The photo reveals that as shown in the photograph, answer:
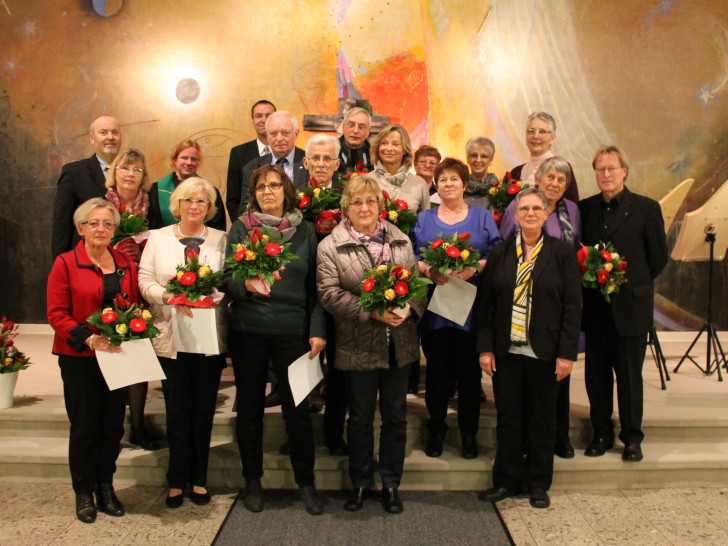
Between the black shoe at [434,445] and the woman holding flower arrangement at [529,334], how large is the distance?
0.41 m

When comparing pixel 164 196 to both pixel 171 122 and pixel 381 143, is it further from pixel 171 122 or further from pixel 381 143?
pixel 171 122

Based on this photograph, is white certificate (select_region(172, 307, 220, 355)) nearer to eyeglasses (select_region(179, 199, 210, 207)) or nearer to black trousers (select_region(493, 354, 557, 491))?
eyeglasses (select_region(179, 199, 210, 207))

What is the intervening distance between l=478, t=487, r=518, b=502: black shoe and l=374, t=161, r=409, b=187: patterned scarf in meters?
1.89

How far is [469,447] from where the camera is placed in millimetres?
3525

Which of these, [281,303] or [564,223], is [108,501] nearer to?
[281,303]

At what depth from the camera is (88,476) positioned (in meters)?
3.04

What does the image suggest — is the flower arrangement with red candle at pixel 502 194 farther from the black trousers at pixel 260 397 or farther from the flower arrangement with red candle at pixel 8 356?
the flower arrangement with red candle at pixel 8 356

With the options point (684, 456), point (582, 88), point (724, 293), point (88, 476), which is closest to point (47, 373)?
point (88, 476)

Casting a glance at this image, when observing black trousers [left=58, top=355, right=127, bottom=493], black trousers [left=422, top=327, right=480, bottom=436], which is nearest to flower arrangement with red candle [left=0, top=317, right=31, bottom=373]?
black trousers [left=58, top=355, right=127, bottom=493]

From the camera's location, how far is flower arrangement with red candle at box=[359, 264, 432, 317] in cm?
271

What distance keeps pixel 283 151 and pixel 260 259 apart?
4.29 ft

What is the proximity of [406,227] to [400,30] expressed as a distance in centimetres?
433

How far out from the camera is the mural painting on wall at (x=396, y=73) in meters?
6.83

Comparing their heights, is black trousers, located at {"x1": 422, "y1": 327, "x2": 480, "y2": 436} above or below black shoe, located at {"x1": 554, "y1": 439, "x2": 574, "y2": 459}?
above
